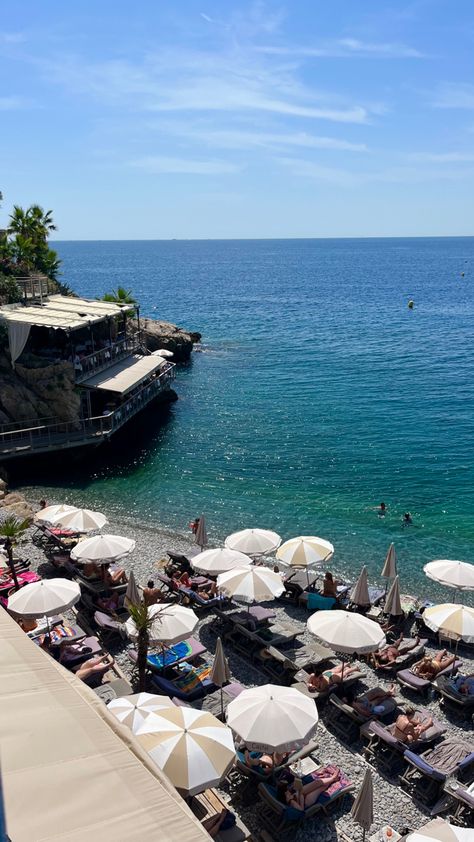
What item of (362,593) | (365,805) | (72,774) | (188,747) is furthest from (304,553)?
(72,774)

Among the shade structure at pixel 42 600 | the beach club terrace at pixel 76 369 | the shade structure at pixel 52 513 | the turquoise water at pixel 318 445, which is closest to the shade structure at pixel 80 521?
the shade structure at pixel 52 513

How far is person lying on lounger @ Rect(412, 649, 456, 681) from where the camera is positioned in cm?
1375

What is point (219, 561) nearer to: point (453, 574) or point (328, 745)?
point (328, 745)

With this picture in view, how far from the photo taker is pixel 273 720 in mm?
9875

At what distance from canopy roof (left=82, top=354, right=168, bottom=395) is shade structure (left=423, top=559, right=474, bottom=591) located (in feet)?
57.4

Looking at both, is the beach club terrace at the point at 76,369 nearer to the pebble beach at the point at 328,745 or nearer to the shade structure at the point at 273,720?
the pebble beach at the point at 328,745

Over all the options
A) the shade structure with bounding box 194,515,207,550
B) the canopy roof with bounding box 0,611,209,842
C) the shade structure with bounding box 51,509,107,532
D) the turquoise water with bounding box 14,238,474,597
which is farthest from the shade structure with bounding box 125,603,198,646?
the turquoise water with bounding box 14,238,474,597

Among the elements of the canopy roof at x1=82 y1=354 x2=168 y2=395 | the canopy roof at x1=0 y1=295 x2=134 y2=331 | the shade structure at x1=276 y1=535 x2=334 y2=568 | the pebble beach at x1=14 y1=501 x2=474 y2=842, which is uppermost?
the canopy roof at x1=0 y1=295 x2=134 y2=331

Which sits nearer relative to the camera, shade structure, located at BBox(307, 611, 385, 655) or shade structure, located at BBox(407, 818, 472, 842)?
shade structure, located at BBox(407, 818, 472, 842)

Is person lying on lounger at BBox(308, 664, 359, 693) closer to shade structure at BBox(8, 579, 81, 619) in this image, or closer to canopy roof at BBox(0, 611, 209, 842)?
shade structure at BBox(8, 579, 81, 619)

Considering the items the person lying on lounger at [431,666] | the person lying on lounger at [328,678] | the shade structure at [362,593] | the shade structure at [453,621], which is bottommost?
the person lying on lounger at [431,666]

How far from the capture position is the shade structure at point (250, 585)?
1453 cm

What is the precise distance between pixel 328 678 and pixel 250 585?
2.68 meters

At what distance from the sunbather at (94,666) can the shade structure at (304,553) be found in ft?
17.9
